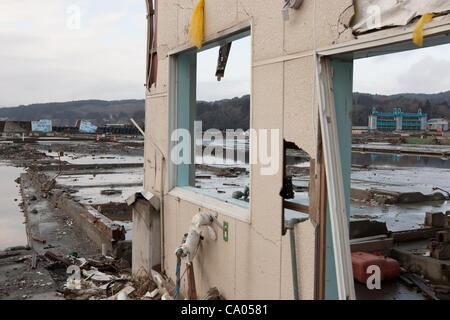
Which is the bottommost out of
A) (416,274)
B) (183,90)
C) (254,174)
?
(416,274)

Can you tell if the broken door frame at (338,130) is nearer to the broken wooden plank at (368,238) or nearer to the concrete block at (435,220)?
the broken wooden plank at (368,238)

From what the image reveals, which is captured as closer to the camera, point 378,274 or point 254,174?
point 254,174

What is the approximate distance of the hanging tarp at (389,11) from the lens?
2540mm

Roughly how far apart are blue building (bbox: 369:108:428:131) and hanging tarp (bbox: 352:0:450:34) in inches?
Result: 4034

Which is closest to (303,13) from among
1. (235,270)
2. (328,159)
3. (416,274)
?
(328,159)

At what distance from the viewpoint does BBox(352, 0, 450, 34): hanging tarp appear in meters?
2.54

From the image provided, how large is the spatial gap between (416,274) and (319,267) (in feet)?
12.3

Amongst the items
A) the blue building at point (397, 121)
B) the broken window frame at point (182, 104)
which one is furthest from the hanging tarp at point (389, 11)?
the blue building at point (397, 121)

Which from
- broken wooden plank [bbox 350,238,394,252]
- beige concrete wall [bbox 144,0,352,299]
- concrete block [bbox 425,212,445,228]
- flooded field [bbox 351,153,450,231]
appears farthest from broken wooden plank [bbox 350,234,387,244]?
beige concrete wall [bbox 144,0,352,299]

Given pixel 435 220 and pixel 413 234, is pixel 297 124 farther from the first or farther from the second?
pixel 435 220

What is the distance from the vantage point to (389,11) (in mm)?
2812

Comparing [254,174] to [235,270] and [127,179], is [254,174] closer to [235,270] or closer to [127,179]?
[235,270]

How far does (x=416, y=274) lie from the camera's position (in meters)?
6.40
